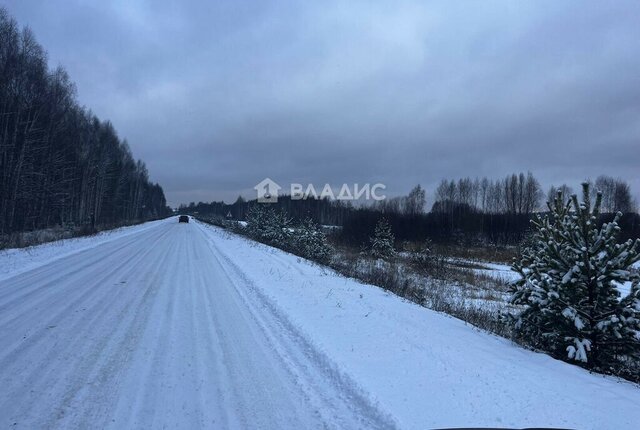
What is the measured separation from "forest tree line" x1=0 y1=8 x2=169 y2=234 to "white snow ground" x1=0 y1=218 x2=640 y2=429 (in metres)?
25.4

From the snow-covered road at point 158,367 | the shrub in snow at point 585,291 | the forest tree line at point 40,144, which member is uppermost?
the forest tree line at point 40,144

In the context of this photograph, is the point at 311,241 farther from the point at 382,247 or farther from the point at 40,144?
the point at 40,144

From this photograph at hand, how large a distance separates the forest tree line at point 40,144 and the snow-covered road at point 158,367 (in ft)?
82.9

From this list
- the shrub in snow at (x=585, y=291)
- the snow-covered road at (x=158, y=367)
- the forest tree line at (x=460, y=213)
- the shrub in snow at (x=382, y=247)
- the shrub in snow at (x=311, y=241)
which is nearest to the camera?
the snow-covered road at (x=158, y=367)

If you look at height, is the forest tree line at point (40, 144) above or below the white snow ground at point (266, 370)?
above

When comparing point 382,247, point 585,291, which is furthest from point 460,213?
point 585,291

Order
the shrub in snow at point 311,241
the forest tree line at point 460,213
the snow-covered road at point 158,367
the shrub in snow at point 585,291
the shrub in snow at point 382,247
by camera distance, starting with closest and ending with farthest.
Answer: the snow-covered road at point 158,367
the shrub in snow at point 585,291
the shrub in snow at point 311,241
the shrub in snow at point 382,247
the forest tree line at point 460,213

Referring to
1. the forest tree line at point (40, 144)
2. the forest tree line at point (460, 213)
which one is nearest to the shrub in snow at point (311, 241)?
the forest tree line at point (460, 213)

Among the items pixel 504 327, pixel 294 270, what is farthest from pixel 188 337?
pixel 294 270

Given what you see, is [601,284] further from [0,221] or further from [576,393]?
[0,221]

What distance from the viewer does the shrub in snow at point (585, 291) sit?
17.6 ft

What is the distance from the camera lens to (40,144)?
31828mm

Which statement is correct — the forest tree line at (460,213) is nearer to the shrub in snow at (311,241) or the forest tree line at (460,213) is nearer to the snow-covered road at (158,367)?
the shrub in snow at (311,241)

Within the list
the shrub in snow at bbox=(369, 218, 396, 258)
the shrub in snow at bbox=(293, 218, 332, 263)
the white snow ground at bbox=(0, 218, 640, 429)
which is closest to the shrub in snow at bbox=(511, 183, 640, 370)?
the white snow ground at bbox=(0, 218, 640, 429)
